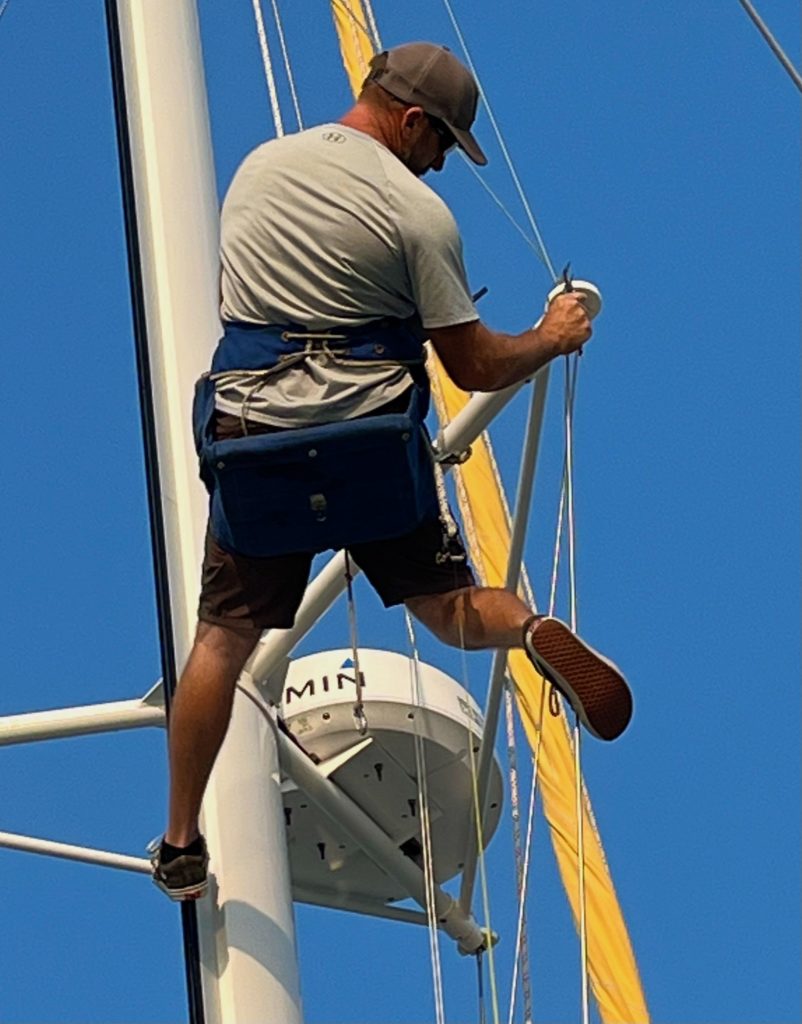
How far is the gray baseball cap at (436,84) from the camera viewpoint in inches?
221

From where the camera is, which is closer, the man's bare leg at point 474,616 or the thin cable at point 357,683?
the man's bare leg at point 474,616

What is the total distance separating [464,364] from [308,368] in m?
0.30

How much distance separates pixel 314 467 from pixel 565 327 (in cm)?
60

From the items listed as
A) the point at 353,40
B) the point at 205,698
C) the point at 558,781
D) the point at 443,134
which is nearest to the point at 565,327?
the point at 443,134

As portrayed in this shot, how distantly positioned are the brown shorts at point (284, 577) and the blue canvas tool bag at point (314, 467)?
15 cm

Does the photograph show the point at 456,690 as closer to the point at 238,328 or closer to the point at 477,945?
the point at 477,945

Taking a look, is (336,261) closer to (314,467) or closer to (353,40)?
(314,467)

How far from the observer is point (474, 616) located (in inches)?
225

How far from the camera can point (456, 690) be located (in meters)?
7.57

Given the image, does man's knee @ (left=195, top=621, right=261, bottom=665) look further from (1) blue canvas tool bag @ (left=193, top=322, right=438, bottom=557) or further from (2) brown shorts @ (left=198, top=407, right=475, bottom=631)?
(1) blue canvas tool bag @ (left=193, top=322, right=438, bottom=557)

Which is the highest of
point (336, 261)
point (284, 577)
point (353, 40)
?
point (353, 40)

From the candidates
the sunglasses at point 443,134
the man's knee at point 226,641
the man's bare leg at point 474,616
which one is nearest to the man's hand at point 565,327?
the sunglasses at point 443,134

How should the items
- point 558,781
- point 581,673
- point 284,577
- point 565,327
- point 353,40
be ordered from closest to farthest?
point 581,673 < point 565,327 < point 284,577 < point 558,781 < point 353,40

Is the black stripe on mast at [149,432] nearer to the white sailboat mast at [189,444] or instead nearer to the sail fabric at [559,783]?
the white sailboat mast at [189,444]
